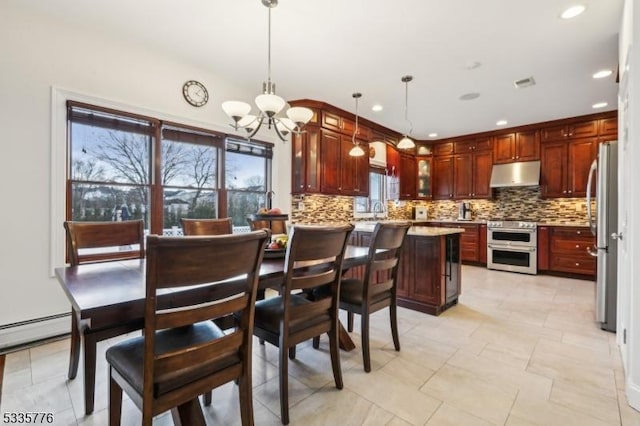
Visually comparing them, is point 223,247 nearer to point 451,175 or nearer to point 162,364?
point 162,364

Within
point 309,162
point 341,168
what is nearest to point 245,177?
point 309,162

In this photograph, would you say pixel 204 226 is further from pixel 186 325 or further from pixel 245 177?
pixel 245 177

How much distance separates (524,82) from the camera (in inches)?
146

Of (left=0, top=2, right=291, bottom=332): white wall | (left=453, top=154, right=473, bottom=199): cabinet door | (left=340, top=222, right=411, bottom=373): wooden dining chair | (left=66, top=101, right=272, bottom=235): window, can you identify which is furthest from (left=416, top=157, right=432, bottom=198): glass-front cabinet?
(left=0, top=2, right=291, bottom=332): white wall

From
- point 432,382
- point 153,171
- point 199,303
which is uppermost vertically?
point 153,171

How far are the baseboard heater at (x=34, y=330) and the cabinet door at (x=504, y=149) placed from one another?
270 inches

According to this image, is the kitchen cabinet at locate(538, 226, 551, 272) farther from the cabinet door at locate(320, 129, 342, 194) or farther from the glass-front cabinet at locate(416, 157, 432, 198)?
the cabinet door at locate(320, 129, 342, 194)

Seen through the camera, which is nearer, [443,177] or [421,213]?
[443,177]

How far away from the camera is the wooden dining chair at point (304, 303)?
1520 mm

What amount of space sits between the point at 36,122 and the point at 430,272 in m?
3.84

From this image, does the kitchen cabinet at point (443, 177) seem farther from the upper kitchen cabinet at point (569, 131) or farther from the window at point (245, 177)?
the window at point (245, 177)

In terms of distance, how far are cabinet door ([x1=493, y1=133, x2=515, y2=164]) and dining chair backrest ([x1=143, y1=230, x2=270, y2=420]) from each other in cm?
609

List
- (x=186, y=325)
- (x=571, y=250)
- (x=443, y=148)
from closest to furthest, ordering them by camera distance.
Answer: (x=186, y=325) → (x=571, y=250) → (x=443, y=148)

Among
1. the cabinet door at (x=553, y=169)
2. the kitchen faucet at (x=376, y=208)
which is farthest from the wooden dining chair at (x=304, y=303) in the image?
the cabinet door at (x=553, y=169)
